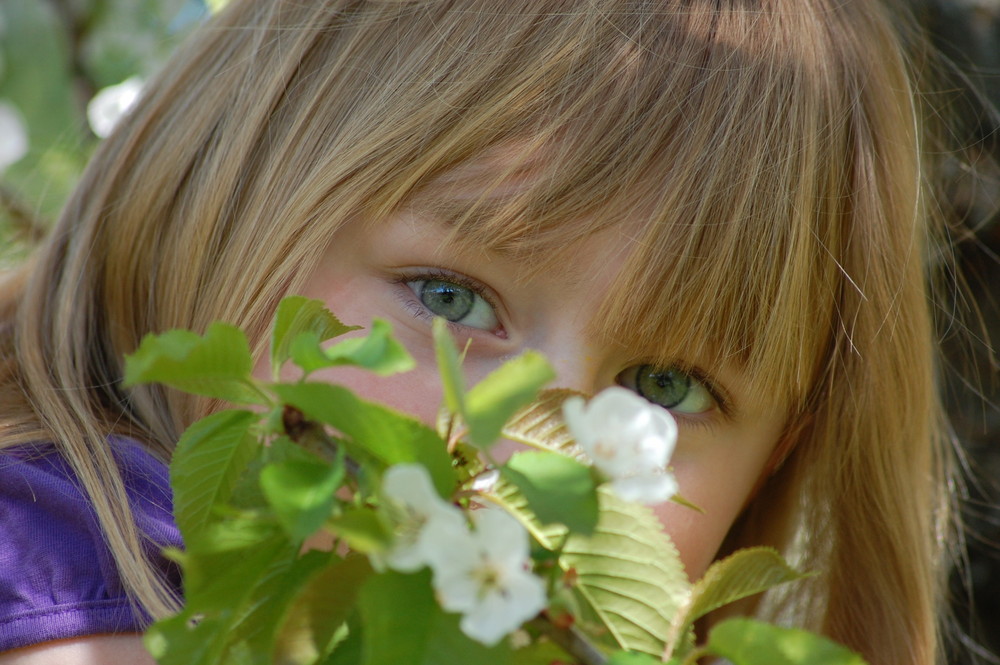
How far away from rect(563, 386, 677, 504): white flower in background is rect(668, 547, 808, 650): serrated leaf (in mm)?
93

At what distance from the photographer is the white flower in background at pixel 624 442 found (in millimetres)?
504

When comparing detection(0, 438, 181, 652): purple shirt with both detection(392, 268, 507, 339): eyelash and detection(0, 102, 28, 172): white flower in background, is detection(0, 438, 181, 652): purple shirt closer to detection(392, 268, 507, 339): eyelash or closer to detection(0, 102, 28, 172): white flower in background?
detection(392, 268, 507, 339): eyelash

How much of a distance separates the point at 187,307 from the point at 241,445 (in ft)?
2.18

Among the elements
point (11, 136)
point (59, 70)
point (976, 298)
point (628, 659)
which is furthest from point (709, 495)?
point (59, 70)

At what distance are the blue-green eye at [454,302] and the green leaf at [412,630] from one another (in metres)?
0.65

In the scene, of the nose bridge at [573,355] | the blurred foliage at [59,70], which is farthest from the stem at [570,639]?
the blurred foliage at [59,70]

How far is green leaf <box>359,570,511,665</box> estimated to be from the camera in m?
0.47

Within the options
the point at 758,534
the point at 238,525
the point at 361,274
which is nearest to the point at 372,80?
the point at 361,274

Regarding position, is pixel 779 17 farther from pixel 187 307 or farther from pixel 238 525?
pixel 238 525

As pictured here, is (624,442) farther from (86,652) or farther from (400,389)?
(86,652)

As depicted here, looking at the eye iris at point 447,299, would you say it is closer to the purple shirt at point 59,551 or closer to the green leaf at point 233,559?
the purple shirt at point 59,551

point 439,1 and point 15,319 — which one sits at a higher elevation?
point 439,1

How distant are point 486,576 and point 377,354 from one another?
12 centimetres

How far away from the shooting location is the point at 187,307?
1204 millimetres
